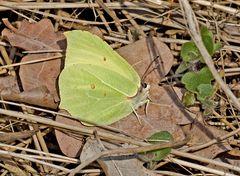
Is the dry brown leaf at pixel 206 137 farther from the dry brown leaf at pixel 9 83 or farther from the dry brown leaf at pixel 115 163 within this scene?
the dry brown leaf at pixel 9 83

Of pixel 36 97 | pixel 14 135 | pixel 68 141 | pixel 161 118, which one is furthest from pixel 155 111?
pixel 14 135

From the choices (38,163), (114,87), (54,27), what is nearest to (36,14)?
(54,27)

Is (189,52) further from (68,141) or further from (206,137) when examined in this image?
(68,141)

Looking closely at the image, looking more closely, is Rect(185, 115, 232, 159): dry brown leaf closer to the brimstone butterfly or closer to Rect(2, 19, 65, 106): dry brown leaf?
the brimstone butterfly

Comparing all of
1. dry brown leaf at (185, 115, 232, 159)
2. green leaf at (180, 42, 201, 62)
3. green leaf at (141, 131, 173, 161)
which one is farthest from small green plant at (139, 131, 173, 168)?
green leaf at (180, 42, 201, 62)

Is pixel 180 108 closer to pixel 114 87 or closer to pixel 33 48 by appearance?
pixel 114 87

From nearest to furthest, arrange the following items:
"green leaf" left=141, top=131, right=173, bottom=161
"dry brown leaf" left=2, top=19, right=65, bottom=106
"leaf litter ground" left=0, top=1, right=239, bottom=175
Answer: "green leaf" left=141, top=131, right=173, bottom=161
"leaf litter ground" left=0, top=1, right=239, bottom=175
"dry brown leaf" left=2, top=19, right=65, bottom=106
